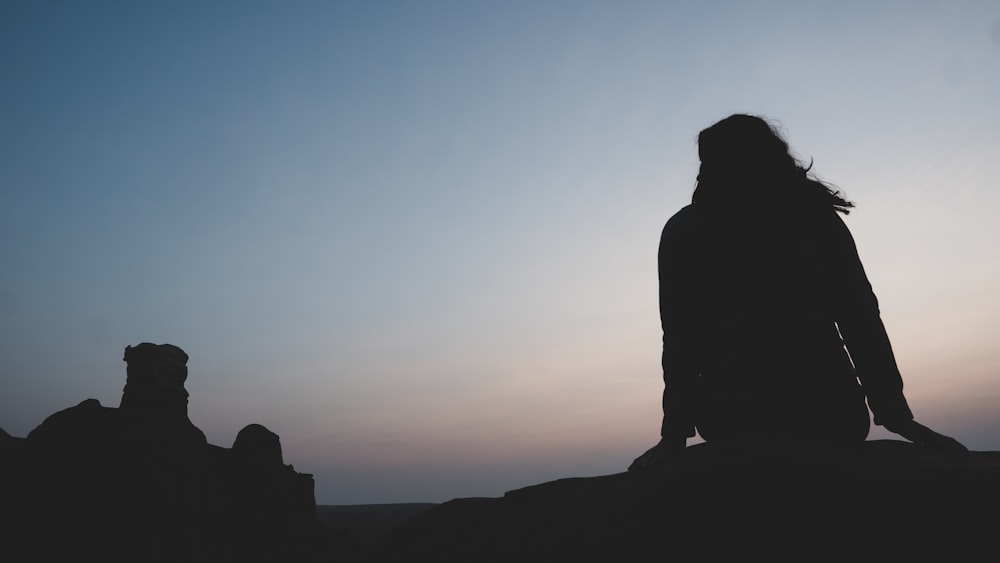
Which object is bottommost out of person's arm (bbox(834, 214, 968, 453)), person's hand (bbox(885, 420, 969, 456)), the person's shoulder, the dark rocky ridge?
the dark rocky ridge

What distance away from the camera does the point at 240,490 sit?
2948 centimetres

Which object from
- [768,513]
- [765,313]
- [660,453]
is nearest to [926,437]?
[765,313]

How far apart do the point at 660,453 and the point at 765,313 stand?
3.09 feet

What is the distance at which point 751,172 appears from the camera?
136 inches

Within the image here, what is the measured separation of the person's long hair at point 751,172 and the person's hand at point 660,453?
4.58ft

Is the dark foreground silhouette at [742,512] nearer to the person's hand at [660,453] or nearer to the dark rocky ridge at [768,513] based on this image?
the dark rocky ridge at [768,513]

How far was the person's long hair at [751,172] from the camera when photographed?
3391 mm

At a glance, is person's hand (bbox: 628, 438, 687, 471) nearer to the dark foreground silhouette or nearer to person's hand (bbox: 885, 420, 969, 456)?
the dark foreground silhouette

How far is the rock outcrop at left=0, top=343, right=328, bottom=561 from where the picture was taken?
2267cm

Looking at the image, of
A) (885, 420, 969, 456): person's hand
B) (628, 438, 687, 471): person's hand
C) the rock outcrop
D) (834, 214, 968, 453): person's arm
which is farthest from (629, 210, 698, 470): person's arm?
the rock outcrop

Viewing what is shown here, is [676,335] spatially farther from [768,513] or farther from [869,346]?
[768,513]

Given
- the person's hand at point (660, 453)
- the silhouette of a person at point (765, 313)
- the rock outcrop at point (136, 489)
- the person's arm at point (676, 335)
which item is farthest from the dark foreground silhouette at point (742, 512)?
the rock outcrop at point (136, 489)

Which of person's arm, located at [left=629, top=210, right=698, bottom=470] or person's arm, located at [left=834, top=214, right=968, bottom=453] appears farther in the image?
person's arm, located at [left=629, top=210, right=698, bottom=470]

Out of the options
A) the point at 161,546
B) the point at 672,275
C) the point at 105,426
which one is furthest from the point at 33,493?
the point at 672,275
